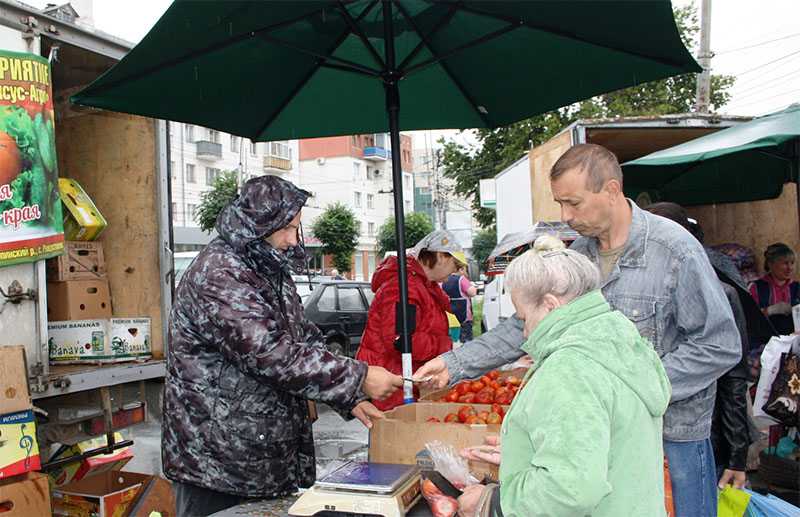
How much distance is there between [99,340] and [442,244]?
230cm

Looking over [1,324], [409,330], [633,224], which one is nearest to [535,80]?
[633,224]

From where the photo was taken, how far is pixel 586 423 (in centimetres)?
136

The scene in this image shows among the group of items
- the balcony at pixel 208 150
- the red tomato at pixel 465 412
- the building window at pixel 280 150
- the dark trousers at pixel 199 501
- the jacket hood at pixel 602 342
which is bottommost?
the dark trousers at pixel 199 501

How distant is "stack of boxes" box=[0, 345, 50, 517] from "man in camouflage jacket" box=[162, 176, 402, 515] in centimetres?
96

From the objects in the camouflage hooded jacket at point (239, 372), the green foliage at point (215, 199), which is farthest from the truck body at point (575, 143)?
the green foliage at point (215, 199)

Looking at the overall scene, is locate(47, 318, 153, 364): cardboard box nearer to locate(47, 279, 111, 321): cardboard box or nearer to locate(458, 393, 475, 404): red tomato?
locate(47, 279, 111, 321): cardboard box

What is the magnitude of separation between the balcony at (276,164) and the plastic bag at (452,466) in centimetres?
4210

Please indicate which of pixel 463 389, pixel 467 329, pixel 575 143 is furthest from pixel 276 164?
pixel 463 389

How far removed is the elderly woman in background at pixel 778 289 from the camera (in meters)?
5.88

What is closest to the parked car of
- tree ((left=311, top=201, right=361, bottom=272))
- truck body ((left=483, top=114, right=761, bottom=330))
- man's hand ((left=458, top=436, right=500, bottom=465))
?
truck body ((left=483, top=114, right=761, bottom=330))

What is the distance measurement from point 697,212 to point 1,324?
27.5 ft

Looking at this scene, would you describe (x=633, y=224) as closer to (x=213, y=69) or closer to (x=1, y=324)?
(x=213, y=69)

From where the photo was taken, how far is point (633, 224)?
7.70 feet

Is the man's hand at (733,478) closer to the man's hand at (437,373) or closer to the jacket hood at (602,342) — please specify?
the man's hand at (437,373)
